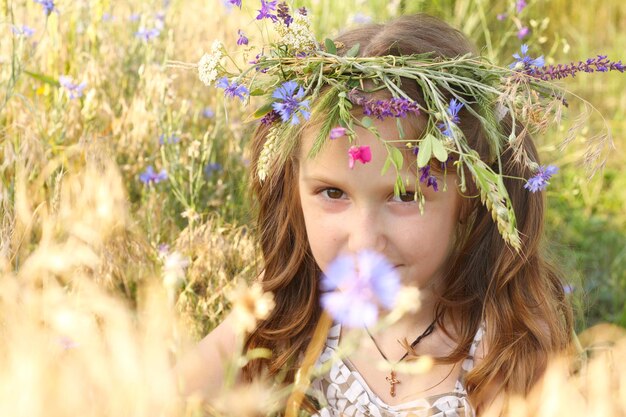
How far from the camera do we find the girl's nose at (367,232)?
1714 millimetres

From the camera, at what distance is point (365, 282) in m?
1.67

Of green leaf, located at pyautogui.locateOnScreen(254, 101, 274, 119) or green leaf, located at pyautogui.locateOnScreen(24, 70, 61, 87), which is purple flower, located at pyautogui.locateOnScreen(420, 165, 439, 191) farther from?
green leaf, located at pyautogui.locateOnScreen(24, 70, 61, 87)

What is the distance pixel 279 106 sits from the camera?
1632 millimetres

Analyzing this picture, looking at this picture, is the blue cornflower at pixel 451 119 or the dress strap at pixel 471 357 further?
the dress strap at pixel 471 357

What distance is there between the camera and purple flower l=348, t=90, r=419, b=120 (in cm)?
158

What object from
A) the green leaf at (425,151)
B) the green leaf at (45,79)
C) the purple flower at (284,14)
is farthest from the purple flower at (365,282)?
the green leaf at (45,79)

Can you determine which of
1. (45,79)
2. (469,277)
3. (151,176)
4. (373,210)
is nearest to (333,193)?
(373,210)

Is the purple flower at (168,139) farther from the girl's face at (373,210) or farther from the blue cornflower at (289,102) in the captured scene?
the blue cornflower at (289,102)

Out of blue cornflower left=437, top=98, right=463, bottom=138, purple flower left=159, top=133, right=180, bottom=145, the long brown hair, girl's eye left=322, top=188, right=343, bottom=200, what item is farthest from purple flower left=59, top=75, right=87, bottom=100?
blue cornflower left=437, top=98, right=463, bottom=138

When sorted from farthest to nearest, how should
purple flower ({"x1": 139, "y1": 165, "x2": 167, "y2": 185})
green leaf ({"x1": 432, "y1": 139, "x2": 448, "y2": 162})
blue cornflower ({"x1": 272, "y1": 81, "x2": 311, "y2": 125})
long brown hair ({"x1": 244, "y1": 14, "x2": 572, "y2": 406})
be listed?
purple flower ({"x1": 139, "y1": 165, "x2": 167, "y2": 185}) → long brown hair ({"x1": 244, "y1": 14, "x2": 572, "y2": 406}) → blue cornflower ({"x1": 272, "y1": 81, "x2": 311, "y2": 125}) → green leaf ({"x1": 432, "y1": 139, "x2": 448, "y2": 162})

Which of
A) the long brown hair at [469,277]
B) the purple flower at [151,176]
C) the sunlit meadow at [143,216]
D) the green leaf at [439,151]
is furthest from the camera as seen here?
the purple flower at [151,176]

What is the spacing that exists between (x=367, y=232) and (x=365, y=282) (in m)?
0.10

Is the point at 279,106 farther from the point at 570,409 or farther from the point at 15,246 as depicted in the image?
the point at 570,409

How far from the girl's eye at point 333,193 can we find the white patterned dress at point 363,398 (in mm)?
363
